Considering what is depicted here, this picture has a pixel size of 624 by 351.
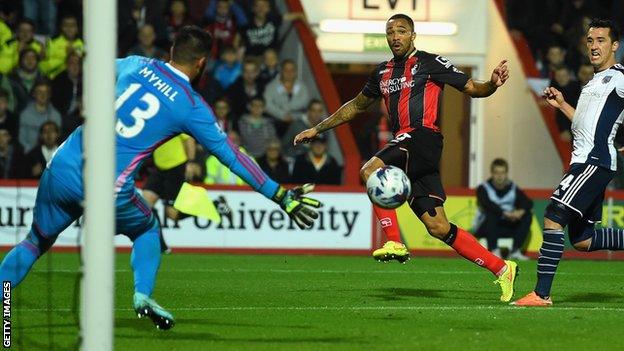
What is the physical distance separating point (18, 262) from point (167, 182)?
7477 millimetres

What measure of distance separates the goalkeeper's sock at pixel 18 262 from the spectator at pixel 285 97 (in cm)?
1023

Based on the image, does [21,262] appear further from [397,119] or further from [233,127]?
[233,127]

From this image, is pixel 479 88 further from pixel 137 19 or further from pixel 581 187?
pixel 137 19

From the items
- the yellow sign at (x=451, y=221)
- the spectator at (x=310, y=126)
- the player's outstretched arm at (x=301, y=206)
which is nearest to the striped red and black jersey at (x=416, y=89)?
the player's outstretched arm at (x=301, y=206)

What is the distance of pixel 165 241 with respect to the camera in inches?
674

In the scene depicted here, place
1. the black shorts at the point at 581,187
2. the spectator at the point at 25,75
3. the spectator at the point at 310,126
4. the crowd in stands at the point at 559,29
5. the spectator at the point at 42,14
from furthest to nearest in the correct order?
the crowd in stands at the point at 559,29 < the spectator at the point at 42,14 < the spectator at the point at 310,126 < the spectator at the point at 25,75 < the black shorts at the point at 581,187

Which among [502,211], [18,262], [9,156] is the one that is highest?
[18,262]

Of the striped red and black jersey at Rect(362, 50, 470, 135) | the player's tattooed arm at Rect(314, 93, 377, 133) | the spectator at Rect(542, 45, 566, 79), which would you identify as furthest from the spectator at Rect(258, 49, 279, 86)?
the striped red and black jersey at Rect(362, 50, 470, 135)

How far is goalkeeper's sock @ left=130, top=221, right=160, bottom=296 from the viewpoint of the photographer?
813 cm

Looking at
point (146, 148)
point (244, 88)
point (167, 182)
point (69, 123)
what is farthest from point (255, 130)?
point (146, 148)

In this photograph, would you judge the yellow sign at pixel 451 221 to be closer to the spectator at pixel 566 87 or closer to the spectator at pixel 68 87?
the spectator at pixel 566 87

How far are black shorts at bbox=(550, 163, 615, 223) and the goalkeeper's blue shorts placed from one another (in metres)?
3.09

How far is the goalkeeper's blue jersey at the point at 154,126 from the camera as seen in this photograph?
25.9ft

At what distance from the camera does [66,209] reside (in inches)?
327
